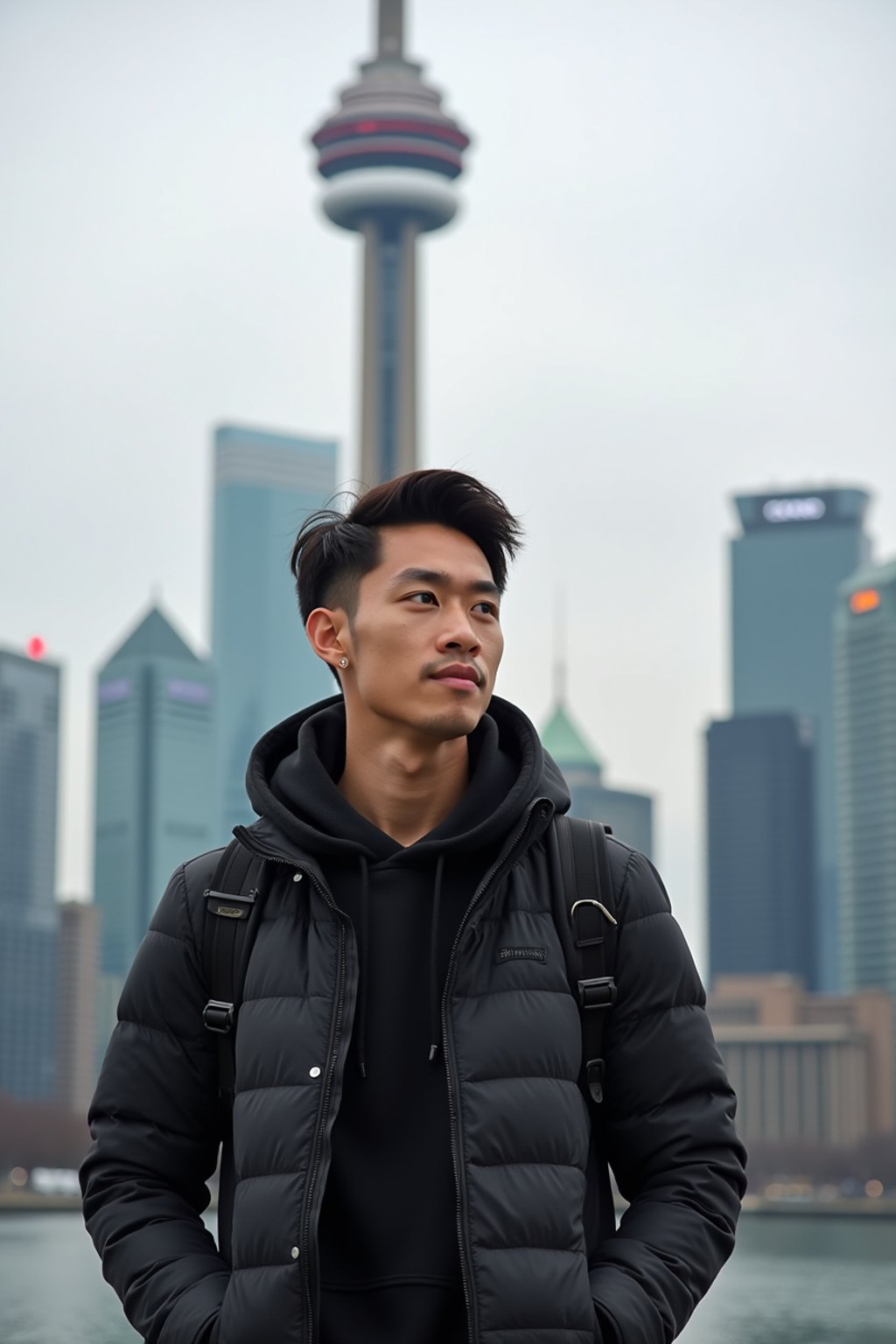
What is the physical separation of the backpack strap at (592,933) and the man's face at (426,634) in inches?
11.3

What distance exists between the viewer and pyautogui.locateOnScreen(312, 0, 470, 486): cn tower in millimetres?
144375

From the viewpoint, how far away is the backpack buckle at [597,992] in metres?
3.63

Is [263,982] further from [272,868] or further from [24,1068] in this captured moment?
[24,1068]

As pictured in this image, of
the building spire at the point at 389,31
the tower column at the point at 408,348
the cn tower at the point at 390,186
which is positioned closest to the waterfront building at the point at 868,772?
the tower column at the point at 408,348

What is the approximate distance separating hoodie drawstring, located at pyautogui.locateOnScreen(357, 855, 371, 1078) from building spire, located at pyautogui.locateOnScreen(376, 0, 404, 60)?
6442 inches

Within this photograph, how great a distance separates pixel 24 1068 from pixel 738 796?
67.3m

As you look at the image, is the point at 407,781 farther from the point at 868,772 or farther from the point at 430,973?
the point at 868,772

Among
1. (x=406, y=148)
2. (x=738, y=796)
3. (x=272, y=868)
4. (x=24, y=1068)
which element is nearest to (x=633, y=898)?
(x=272, y=868)

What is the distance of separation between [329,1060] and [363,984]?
0.16 m

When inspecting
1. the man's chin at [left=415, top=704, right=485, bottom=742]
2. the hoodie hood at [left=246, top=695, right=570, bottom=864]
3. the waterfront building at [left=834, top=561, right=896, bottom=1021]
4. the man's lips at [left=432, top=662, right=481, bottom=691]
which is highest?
the waterfront building at [left=834, top=561, right=896, bottom=1021]

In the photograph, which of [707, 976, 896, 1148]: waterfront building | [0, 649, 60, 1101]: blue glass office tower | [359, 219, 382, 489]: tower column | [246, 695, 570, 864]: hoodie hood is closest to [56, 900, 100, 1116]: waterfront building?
[0, 649, 60, 1101]: blue glass office tower

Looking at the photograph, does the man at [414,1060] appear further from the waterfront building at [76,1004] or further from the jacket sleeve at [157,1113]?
the waterfront building at [76,1004]

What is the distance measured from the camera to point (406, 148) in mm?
150125

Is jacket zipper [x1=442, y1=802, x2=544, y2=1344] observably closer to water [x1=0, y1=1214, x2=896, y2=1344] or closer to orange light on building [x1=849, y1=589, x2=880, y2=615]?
water [x1=0, y1=1214, x2=896, y2=1344]
